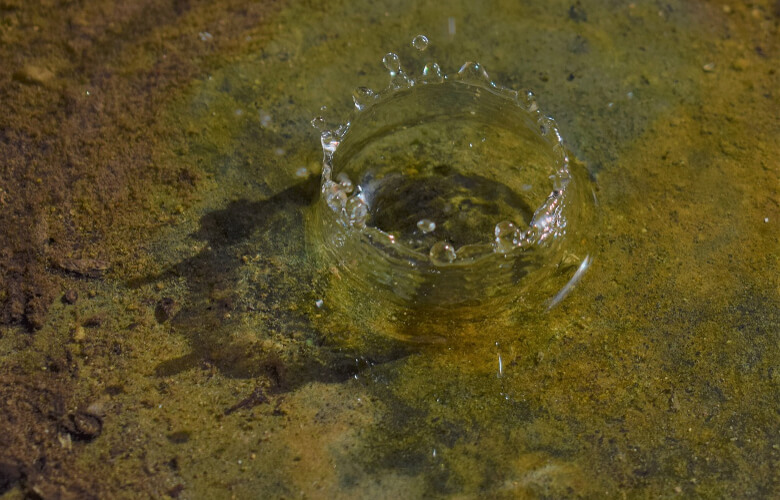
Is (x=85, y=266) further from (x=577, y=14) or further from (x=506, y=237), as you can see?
(x=577, y=14)

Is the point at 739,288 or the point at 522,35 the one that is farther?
the point at 522,35

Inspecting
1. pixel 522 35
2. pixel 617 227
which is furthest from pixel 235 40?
pixel 617 227

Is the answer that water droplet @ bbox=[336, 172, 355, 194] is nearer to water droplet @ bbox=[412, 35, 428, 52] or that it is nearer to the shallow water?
the shallow water

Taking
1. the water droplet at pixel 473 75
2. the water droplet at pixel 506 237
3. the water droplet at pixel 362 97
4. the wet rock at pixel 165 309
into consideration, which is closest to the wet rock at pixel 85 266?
the wet rock at pixel 165 309

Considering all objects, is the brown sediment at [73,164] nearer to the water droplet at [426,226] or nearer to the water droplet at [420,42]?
the water droplet at [420,42]

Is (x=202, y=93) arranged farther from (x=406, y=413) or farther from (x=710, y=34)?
(x=710, y=34)

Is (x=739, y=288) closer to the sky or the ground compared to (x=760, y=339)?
closer to the sky
